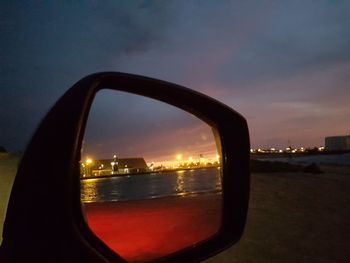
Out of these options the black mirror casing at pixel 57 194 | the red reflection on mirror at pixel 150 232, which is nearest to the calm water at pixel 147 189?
the black mirror casing at pixel 57 194

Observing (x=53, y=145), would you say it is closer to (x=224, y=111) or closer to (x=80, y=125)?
(x=80, y=125)

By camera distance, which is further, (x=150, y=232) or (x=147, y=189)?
(x=147, y=189)

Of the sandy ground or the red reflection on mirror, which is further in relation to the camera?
the sandy ground

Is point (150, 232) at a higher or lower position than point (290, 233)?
higher

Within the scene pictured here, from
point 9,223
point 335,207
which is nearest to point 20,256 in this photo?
point 9,223

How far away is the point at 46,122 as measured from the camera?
1511mm

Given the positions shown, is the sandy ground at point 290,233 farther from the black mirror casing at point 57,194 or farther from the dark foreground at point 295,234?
the black mirror casing at point 57,194

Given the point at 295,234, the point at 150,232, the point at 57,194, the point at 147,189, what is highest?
the point at 57,194

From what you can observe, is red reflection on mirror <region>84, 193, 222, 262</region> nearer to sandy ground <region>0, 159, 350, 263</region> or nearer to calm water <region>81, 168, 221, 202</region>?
calm water <region>81, 168, 221, 202</region>

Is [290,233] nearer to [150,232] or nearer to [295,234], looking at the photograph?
[295,234]

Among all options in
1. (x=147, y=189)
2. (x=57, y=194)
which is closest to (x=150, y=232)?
(x=57, y=194)

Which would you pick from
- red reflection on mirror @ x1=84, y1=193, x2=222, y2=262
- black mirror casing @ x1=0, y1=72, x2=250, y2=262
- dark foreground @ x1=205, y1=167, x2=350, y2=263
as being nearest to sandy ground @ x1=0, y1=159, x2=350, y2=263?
dark foreground @ x1=205, y1=167, x2=350, y2=263

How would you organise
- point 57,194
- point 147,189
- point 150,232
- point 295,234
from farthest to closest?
point 147,189 < point 295,234 < point 150,232 < point 57,194

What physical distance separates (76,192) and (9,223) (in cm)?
25
